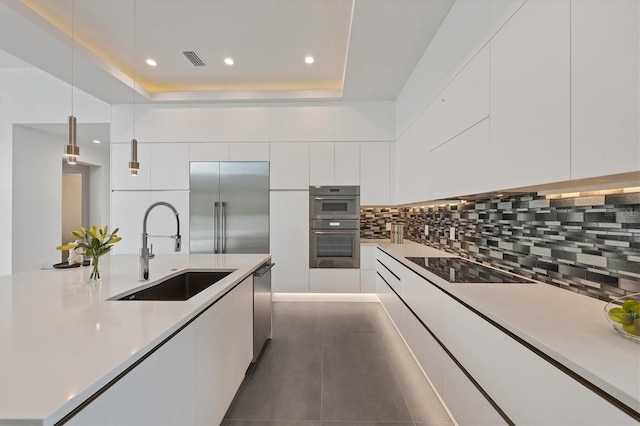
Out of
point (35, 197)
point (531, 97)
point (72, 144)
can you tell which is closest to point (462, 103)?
point (531, 97)

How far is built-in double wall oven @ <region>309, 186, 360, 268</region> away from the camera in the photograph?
4066 millimetres

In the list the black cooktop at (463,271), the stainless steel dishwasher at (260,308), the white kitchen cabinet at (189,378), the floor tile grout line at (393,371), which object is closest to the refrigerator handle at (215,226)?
the stainless steel dishwasher at (260,308)

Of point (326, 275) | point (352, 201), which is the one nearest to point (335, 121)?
point (352, 201)

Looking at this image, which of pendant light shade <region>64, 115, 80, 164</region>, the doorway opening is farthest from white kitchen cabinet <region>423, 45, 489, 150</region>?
the doorway opening

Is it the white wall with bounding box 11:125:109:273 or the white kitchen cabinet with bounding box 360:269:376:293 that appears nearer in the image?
the white kitchen cabinet with bounding box 360:269:376:293

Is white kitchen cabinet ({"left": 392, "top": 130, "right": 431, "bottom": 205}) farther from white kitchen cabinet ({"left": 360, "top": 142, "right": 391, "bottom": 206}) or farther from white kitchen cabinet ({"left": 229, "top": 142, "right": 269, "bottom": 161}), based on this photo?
white kitchen cabinet ({"left": 229, "top": 142, "right": 269, "bottom": 161})

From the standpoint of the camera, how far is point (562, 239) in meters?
1.54

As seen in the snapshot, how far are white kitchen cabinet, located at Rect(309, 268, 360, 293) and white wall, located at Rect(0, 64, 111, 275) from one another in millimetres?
3969

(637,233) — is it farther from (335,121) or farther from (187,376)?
(335,121)

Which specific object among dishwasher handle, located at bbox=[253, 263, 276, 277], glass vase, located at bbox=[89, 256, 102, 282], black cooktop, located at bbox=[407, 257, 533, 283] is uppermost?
glass vase, located at bbox=[89, 256, 102, 282]

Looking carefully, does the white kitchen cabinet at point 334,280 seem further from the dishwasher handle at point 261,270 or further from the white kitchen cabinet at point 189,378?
the white kitchen cabinet at point 189,378

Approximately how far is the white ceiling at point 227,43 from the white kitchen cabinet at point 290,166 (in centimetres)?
71

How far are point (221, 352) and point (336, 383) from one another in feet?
3.43

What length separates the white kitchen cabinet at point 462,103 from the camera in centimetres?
170
